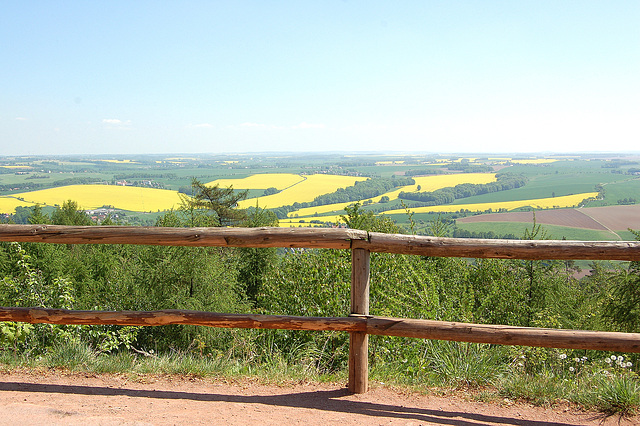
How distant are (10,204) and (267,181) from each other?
70.6 meters

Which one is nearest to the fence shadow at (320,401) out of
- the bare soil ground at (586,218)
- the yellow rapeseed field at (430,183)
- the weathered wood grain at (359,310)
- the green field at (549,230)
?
the weathered wood grain at (359,310)

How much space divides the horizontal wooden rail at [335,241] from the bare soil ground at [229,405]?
4.35 ft

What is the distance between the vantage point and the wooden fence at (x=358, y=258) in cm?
349

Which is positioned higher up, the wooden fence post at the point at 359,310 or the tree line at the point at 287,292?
the wooden fence post at the point at 359,310

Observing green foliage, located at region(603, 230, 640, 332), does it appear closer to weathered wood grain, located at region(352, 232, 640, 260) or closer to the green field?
weathered wood grain, located at region(352, 232, 640, 260)

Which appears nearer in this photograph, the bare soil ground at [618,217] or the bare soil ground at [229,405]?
the bare soil ground at [229,405]

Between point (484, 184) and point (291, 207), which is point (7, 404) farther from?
point (484, 184)

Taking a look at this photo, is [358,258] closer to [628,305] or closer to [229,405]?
[229,405]

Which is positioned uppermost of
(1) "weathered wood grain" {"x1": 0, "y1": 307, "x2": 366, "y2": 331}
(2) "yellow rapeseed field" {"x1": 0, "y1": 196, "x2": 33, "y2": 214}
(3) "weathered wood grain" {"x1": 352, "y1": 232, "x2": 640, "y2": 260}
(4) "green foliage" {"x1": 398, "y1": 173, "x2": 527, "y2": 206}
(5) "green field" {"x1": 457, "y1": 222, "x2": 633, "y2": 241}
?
(3) "weathered wood grain" {"x1": 352, "y1": 232, "x2": 640, "y2": 260}

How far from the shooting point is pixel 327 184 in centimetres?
12150

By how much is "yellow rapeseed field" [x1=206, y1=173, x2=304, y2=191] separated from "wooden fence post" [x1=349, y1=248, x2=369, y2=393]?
108910 mm

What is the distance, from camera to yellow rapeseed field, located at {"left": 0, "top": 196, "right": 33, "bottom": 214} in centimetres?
6238

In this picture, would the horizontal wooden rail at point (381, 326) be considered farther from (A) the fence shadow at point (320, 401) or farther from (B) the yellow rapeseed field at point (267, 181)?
(B) the yellow rapeseed field at point (267, 181)

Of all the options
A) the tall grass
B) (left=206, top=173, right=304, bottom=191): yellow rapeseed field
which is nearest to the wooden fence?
the tall grass
